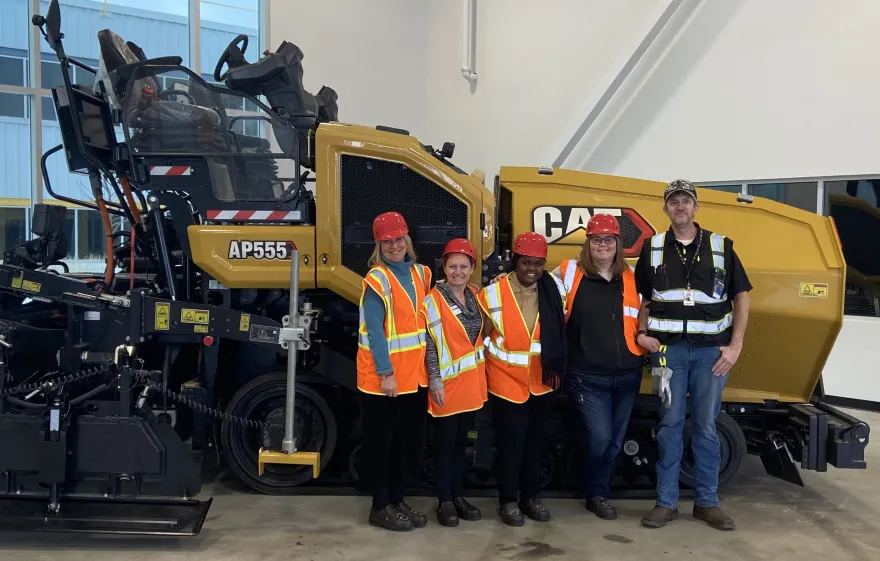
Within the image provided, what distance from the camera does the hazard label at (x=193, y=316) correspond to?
12.5ft

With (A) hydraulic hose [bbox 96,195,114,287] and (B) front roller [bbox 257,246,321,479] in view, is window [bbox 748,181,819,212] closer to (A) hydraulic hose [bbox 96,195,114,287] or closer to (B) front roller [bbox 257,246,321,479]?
(B) front roller [bbox 257,246,321,479]

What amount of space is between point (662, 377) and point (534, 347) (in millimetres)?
713

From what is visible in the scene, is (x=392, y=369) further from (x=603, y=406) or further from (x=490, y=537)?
(x=603, y=406)

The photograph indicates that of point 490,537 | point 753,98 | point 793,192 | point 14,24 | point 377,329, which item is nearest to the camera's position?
point 377,329

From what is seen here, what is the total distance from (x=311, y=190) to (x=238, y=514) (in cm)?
196

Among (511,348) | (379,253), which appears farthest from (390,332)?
(511,348)

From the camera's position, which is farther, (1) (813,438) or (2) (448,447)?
(1) (813,438)

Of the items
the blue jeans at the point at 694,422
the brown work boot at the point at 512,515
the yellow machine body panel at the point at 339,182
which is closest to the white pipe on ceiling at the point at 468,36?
the yellow machine body panel at the point at 339,182

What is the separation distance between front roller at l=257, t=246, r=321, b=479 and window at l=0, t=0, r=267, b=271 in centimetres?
578

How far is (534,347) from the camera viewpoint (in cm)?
355

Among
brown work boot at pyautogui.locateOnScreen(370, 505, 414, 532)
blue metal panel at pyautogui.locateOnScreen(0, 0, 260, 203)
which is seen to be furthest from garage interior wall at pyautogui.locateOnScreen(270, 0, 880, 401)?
brown work boot at pyautogui.locateOnScreen(370, 505, 414, 532)

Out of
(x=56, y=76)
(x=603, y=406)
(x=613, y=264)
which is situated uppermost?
(x=56, y=76)

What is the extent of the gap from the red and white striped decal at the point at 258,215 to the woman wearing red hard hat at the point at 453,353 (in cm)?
102

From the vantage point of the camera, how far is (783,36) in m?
6.95
